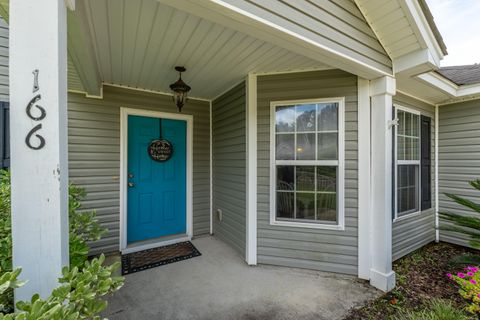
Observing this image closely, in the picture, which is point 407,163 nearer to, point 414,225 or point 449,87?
point 414,225

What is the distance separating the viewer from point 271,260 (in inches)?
111

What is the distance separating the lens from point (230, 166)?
11.2ft

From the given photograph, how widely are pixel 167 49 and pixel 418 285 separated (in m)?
3.79

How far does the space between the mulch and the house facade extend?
0.18 m

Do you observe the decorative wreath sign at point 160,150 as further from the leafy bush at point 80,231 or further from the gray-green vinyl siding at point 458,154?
the gray-green vinyl siding at point 458,154

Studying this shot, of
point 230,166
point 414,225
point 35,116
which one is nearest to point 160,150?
point 230,166

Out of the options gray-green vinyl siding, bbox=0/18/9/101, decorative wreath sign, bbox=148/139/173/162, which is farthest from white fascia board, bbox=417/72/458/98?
gray-green vinyl siding, bbox=0/18/9/101

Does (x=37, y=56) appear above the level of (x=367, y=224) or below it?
above

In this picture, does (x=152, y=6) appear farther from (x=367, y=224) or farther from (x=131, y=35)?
(x=367, y=224)

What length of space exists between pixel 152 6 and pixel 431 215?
4851 mm

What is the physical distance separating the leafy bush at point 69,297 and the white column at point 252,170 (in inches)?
80.2

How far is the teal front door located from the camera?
3.42 metres

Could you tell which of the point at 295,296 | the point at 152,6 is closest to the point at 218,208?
the point at 295,296

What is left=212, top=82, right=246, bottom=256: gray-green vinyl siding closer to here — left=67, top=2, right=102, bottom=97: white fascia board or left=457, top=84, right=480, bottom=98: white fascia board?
left=67, top=2, right=102, bottom=97: white fascia board
